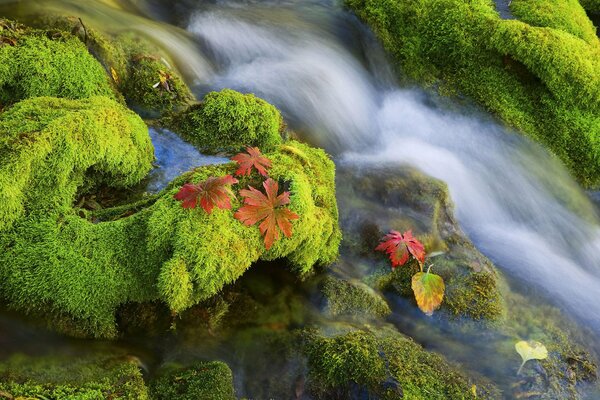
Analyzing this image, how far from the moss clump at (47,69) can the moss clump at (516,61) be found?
4509 mm

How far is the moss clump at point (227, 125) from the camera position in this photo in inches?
194

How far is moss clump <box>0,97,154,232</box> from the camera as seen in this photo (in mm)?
3369

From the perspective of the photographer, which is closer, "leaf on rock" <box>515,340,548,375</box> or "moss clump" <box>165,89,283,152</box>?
"leaf on rock" <box>515,340,548,375</box>

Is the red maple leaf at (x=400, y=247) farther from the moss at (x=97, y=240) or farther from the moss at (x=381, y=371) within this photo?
the moss at (x=97, y=240)

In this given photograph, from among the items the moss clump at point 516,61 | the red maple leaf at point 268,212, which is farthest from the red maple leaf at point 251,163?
the moss clump at point 516,61

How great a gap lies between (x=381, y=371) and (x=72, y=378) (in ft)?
6.46

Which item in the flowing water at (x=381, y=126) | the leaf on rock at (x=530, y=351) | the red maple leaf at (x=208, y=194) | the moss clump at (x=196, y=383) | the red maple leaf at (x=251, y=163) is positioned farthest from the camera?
the flowing water at (x=381, y=126)

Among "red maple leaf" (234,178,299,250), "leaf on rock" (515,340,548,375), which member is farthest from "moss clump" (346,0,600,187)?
"red maple leaf" (234,178,299,250)

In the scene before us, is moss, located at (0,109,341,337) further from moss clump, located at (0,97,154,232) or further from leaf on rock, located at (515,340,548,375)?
leaf on rock, located at (515,340,548,375)

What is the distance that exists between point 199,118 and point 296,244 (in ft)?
6.56

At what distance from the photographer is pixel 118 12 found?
6.33 m

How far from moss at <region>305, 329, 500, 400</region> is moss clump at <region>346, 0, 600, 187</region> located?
439 centimetres

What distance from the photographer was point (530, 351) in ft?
13.1

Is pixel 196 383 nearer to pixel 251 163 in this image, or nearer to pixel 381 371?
pixel 381 371
